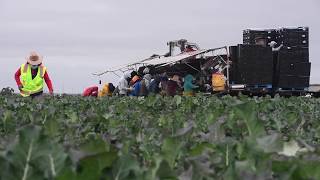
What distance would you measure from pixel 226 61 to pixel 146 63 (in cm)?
400

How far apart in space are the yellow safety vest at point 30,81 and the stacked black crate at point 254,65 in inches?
539

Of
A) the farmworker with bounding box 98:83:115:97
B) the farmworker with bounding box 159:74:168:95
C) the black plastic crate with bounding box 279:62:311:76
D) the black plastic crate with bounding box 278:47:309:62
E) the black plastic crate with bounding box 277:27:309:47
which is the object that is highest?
the black plastic crate with bounding box 277:27:309:47

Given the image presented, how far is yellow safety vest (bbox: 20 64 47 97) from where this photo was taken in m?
10.8

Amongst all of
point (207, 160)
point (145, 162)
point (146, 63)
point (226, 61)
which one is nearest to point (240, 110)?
point (145, 162)

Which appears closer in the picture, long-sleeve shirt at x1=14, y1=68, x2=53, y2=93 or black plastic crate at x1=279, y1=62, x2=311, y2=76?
long-sleeve shirt at x1=14, y1=68, x2=53, y2=93

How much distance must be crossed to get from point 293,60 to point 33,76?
1565 centimetres

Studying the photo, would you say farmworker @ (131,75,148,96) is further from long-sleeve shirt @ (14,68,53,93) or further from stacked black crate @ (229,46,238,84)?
long-sleeve shirt @ (14,68,53,93)

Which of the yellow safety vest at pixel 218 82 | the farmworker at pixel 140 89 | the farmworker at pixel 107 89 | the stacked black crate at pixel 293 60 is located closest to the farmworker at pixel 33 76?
the farmworker at pixel 140 89

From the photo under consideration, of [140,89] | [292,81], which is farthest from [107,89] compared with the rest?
[292,81]

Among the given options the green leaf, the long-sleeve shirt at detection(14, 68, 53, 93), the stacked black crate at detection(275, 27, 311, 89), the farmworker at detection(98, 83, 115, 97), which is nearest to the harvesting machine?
the stacked black crate at detection(275, 27, 311, 89)

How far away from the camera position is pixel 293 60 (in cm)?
2438

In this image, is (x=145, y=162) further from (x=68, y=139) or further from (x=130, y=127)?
(x=130, y=127)

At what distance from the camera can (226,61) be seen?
2353 centimetres

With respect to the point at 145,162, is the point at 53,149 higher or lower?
higher
